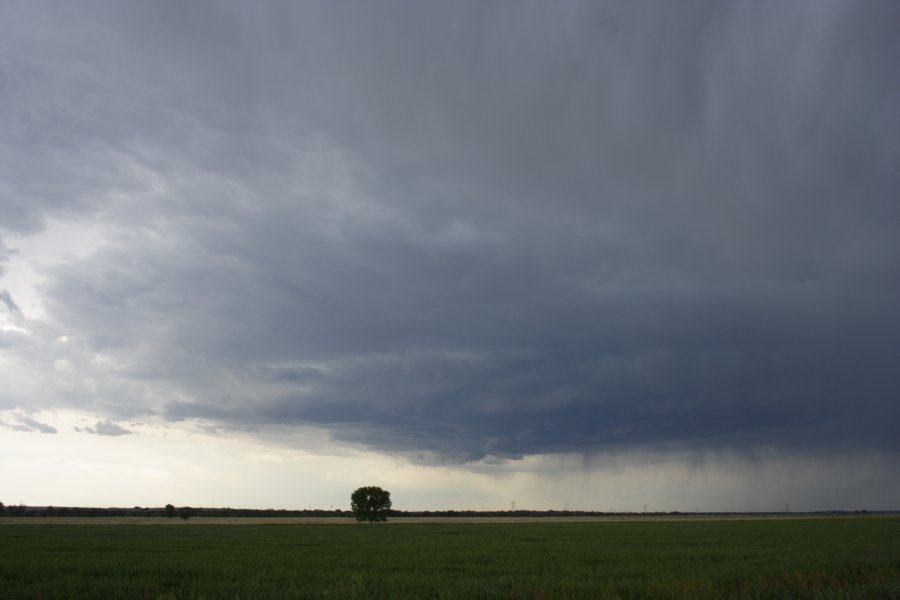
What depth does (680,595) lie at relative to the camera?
2172cm

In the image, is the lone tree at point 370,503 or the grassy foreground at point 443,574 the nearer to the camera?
the grassy foreground at point 443,574

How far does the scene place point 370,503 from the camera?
151500mm

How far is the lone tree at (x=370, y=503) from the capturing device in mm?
150750

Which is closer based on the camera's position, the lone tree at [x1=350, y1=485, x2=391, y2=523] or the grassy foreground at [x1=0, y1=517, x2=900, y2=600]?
the grassy foreground at [x1=0, y1=517, x2=900, y2=600]

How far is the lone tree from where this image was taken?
495 ft

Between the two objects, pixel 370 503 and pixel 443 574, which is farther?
pixel 370 503

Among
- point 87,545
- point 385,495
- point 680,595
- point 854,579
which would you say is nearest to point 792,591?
point 680,595

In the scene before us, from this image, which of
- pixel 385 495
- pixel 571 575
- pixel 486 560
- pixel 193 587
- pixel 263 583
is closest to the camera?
pixel 193 587

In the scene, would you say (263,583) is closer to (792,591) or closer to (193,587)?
(193,587)

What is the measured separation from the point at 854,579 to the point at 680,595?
452 inches

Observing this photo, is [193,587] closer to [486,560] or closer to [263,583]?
[263,583]

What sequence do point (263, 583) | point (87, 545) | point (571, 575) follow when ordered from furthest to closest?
1. point (87, 545)
2. point (571, 575)
3. point (263, 583)

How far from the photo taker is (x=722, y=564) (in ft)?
115

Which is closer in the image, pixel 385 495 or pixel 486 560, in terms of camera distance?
pixel 486 560
